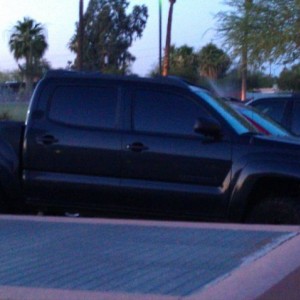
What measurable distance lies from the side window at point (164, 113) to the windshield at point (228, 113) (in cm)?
20

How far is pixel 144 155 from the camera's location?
9938 mm

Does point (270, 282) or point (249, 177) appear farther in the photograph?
point (249, 177)

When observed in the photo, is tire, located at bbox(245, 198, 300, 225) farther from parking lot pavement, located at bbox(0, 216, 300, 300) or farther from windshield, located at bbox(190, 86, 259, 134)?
parking lot pavement, located at bbox(0, 216, 300, 300)

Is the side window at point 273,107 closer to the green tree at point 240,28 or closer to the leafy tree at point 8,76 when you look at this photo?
the green tree at point 240,28

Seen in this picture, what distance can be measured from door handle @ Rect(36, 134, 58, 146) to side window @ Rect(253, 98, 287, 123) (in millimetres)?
5638

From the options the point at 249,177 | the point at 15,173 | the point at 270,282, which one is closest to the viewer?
the point at 270,282

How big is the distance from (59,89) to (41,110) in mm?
311

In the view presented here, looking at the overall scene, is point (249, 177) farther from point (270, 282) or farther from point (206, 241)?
point (270, 282)

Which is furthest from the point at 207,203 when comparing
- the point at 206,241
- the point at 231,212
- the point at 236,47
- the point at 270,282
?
the point at 236,47

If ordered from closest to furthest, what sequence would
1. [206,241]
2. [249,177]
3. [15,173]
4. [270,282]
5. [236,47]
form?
1. [270,282]
2. [206,241]
3. [249,177]
4. [15,173]
5. [236,47]

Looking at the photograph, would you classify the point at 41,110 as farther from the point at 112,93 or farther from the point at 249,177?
the point at 249,177

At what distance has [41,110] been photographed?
10.3 meters

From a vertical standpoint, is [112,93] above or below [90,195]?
above

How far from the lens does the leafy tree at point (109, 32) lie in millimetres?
53656
